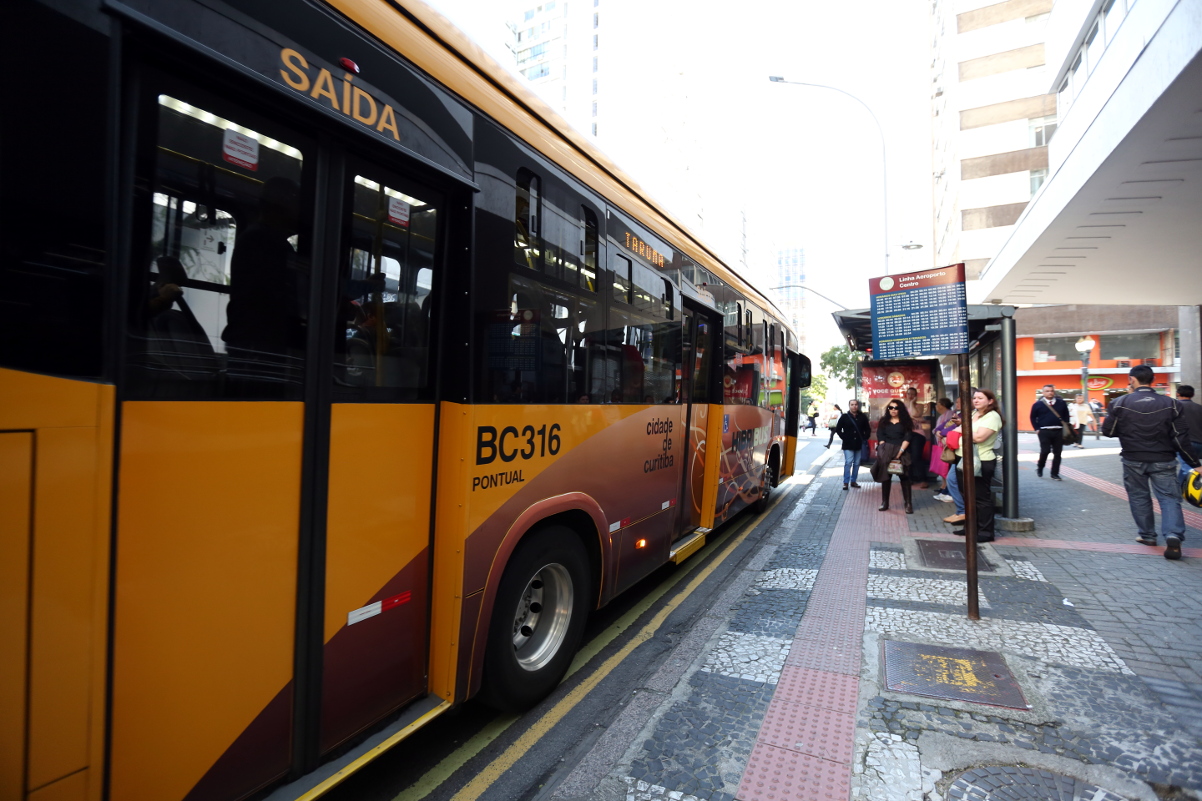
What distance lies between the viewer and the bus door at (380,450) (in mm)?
2375

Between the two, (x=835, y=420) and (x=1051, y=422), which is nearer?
(x=1051, y=422)

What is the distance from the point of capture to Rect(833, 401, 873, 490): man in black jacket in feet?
38.0

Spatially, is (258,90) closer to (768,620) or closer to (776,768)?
(776,768)

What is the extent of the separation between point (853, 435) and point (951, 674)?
325 inches

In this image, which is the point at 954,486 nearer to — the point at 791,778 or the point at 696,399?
the point at 696,399

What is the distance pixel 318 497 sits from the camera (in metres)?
2.28

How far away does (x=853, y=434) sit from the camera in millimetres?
Result: 11562

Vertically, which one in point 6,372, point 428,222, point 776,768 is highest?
point 428,222

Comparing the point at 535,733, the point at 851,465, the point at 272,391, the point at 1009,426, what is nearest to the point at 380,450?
the point at 272,391

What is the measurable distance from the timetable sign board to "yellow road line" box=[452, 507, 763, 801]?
305cm

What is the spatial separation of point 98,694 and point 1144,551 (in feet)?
29.2

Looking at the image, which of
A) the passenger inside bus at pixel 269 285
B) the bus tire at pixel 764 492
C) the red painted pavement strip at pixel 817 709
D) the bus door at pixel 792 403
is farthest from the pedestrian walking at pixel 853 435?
the passenger inside bus at pixel 269 285

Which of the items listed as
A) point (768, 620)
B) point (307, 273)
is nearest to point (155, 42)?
point (307, 273)

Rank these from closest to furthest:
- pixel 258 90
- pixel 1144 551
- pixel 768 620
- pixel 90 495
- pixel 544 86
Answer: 1. pixel 90 495
2. pixel 258 90
3. pixel 768 620
4. pixel 1144 551
5. pixel 544 86
